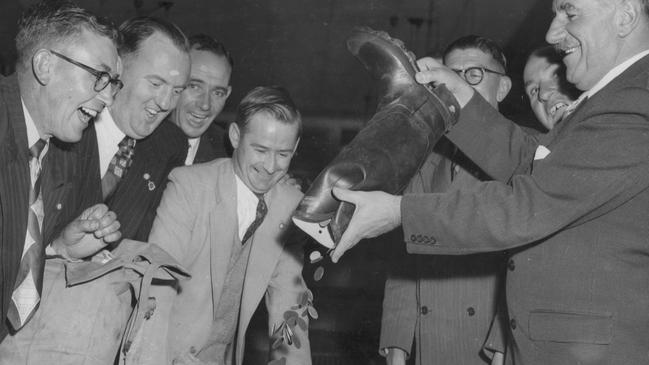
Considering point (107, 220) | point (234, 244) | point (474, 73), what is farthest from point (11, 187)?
point (474, 73)

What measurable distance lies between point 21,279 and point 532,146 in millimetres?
1563

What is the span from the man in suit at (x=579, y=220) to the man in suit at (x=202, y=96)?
5.69 feet

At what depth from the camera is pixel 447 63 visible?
2945 mm

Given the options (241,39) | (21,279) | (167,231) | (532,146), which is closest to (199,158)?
(167,231)

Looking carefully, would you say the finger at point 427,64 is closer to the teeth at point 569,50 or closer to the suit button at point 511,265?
the teeth at point 569,50

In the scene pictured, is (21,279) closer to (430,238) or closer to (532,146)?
(430,238)

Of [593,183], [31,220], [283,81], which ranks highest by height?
[283,81]

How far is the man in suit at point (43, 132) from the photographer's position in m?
1.97

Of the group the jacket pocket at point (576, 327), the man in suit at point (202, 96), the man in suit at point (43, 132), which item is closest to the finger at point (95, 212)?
the man in suit at point (43, 132)

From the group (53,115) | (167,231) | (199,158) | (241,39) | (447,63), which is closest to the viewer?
(53,115)

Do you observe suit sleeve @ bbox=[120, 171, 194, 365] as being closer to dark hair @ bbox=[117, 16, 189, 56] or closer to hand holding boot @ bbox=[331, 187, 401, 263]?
dark hair @ bbox=[117, 16, 189, 56]

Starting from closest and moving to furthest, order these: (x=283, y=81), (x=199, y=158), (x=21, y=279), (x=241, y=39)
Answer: (x=21, y=279) → (x=199, y=158) → (x=241, y=39) → (x=283, y=81)

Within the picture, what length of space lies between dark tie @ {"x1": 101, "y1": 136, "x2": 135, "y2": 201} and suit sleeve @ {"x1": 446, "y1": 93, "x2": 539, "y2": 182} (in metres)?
1.21

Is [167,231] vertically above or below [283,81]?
below
